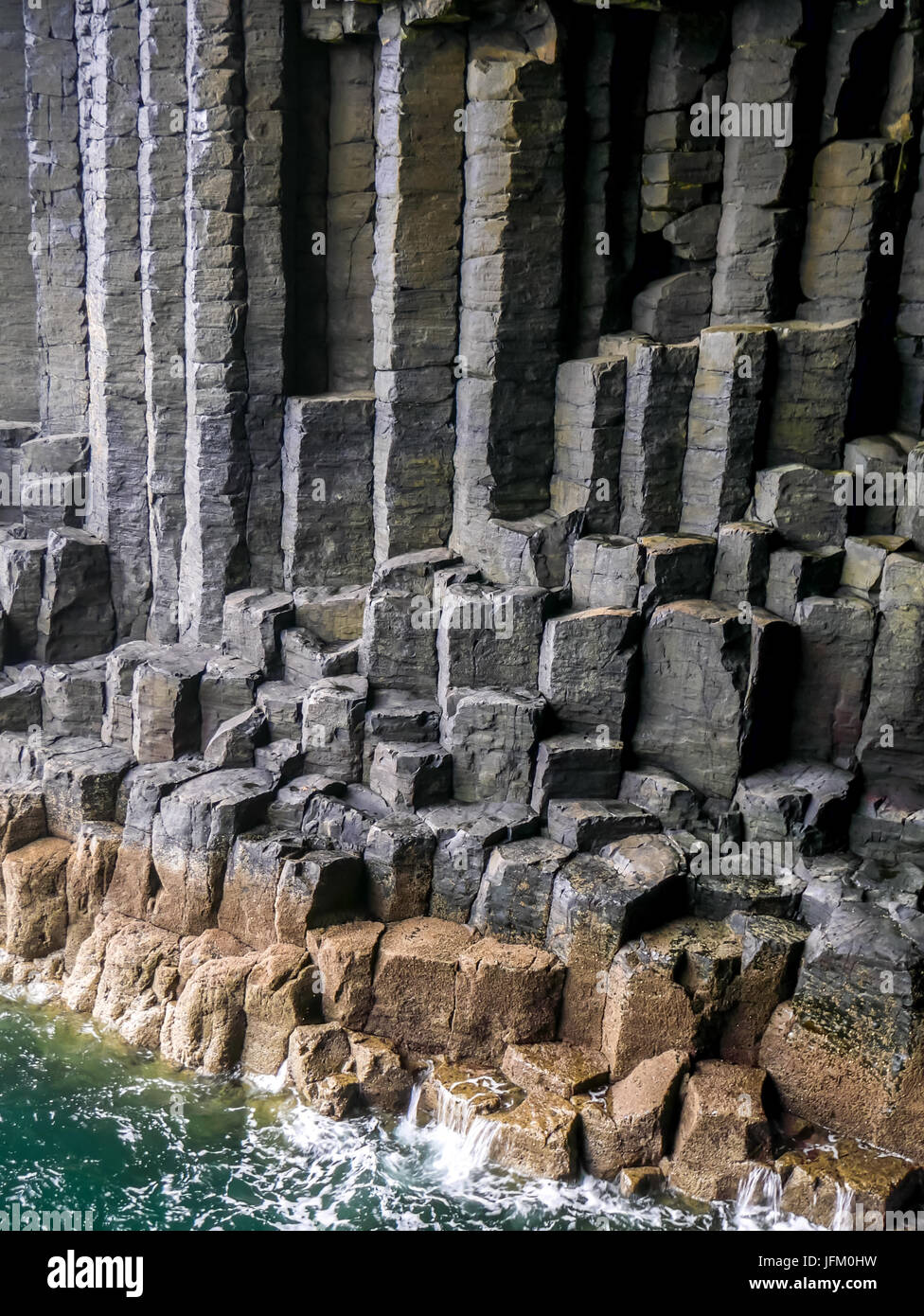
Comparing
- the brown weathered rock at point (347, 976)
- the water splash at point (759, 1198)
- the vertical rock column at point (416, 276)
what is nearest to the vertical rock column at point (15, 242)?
the vertical rock column at point (416, 276)

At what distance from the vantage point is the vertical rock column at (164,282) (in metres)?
16.5

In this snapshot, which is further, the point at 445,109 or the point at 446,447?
the point at 446,447

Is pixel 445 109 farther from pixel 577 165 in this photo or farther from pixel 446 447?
pixel 446 447

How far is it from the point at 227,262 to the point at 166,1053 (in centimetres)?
887

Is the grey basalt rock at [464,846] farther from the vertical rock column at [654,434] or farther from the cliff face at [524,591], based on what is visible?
the vertical rock column at [654,434]

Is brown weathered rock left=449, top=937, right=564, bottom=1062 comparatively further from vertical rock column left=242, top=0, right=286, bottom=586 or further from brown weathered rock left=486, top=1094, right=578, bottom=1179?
vertical rock column left=242, top=0, right=286, bottom=586

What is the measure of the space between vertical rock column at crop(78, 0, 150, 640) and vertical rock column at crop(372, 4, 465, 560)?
3556mm

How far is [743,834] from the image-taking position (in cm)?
1407

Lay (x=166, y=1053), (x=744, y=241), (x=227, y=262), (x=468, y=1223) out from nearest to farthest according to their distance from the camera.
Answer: (x=468, y=1223)
(x=166, y=1053)
(x=744, y=241)
(x=227, y=262)

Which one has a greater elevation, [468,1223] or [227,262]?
[227,262]

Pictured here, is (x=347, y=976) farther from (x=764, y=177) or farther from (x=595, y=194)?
(x=764, y=177)

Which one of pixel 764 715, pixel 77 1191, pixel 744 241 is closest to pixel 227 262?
pixel 744 241

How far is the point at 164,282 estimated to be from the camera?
1717cm

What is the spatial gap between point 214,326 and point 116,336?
89.0 inches
